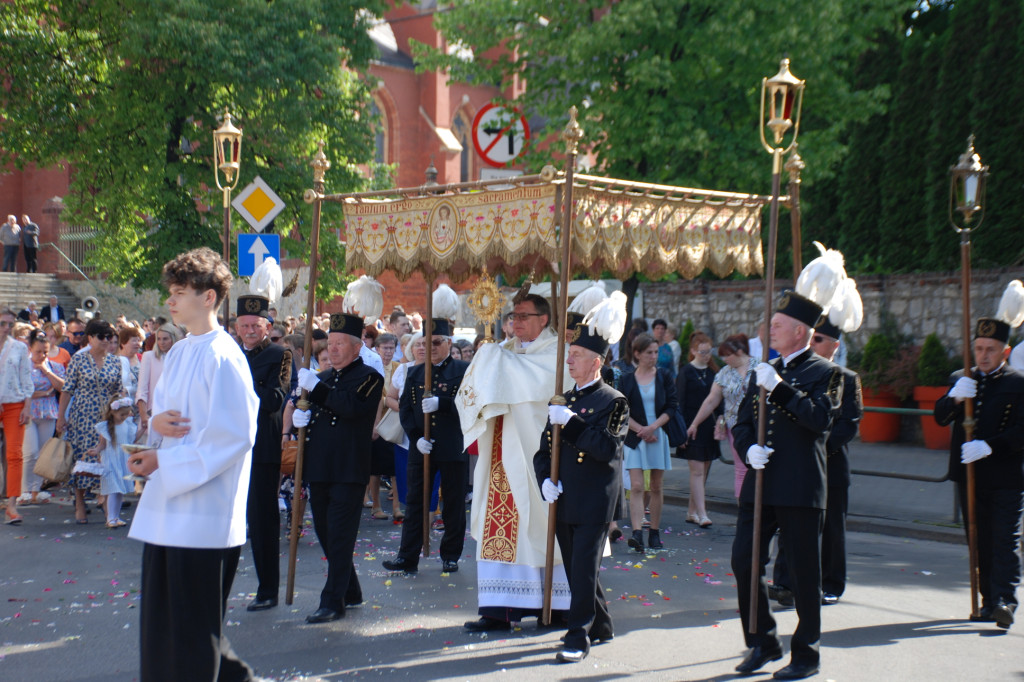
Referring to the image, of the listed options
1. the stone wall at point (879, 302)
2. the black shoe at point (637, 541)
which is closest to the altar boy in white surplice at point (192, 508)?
the black shoe at point (637, 541)

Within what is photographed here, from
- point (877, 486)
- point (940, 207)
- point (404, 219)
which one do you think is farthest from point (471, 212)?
point (940, 207)

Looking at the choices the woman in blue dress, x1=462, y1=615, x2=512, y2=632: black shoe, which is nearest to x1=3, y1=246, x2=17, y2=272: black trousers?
the woman in blue dress

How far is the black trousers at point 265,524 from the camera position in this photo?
22.7 feet

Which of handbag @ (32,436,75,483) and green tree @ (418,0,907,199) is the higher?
green tree @ (418,0,907,199)

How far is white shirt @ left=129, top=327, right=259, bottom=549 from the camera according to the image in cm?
424

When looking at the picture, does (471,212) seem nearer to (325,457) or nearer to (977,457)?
(325,457)

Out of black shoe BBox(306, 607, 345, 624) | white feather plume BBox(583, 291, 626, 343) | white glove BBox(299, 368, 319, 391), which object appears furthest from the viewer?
white glove BBox(299, 368, 319, 391)

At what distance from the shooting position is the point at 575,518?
19.9ft

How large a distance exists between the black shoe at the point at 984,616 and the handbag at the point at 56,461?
8053mm

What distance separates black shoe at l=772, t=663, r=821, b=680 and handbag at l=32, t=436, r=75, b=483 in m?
7.44

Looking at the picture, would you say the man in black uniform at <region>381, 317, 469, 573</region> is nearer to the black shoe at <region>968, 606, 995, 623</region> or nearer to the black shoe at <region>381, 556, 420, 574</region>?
the black shoe at <region>381, 556, 420, 574</region>

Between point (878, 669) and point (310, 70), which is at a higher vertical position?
point (310, 70)

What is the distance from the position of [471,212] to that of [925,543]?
18.2ft

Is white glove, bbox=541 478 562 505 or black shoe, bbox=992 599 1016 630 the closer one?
white glove, bbox=541 478 562 505
